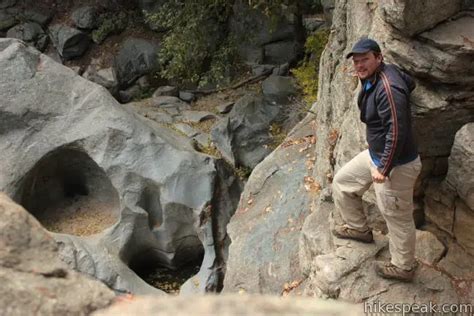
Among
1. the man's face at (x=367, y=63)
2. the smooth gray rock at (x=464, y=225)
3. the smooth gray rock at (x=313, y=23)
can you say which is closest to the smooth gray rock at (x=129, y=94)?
the smooth gray rock at (x=313, y=23)

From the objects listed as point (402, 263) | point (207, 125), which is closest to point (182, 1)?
point (207, 125)

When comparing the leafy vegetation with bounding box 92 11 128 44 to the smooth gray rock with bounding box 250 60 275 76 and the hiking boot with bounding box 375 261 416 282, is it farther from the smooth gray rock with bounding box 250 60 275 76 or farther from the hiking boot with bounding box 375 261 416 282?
the hiking boot with bounding box 375 261 416 282

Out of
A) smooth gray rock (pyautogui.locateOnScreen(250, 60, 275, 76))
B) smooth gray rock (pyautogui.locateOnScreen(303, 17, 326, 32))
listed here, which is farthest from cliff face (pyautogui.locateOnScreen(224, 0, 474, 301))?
smooth gray rock (pyautogui.locateOnScreen(250, 60, 275, 76))

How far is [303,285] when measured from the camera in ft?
29.9

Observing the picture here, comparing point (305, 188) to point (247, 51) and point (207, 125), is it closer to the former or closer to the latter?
point (207, 125)

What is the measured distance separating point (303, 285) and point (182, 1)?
34.7 ft

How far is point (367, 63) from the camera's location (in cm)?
606

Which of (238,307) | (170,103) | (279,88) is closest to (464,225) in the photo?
(238,307)

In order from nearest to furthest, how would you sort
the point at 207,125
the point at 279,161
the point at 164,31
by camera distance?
the point at 279,161
the point at 207,125
the point at 164,31

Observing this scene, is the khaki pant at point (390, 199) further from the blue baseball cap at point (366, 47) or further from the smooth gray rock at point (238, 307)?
the smooth gray rock at point (238, 307)

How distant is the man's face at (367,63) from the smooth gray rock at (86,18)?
1822 centimetres

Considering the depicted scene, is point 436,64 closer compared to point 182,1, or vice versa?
point 436,64

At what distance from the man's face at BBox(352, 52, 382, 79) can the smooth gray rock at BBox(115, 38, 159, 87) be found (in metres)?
15.4

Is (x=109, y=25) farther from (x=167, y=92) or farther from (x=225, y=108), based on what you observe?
(x=225, y=108)
